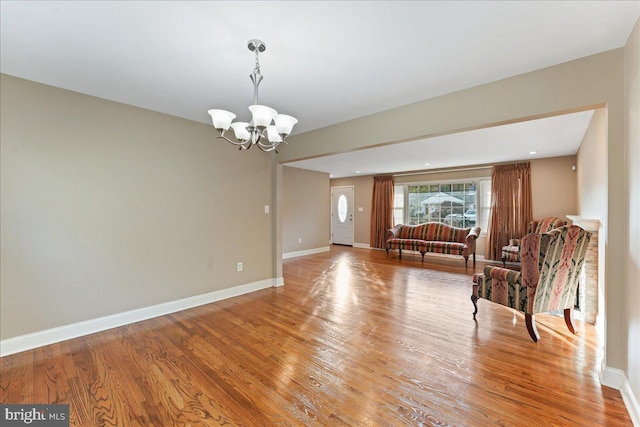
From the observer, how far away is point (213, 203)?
147 inches

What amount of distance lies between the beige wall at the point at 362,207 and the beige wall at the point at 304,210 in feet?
3.49

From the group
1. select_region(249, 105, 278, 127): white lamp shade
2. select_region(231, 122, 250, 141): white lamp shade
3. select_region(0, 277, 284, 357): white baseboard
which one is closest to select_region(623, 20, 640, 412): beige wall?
select_region(249, 105, 278, 127): white lamp shade

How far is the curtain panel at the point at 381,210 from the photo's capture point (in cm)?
803

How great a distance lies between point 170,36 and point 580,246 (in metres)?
3.98

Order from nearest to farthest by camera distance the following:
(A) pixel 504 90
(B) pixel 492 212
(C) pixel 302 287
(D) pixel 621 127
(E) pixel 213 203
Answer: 1. (D) pixel 621 127
2. (A) pixel 504 90
3. (E) pixel 213 203
4. (C) pixel 302 287
5. (B) pixel 492 212

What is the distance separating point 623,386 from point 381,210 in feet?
21.2

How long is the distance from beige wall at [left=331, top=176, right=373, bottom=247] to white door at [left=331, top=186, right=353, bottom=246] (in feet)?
0.52

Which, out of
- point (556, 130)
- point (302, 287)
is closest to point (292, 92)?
point (302, 287)

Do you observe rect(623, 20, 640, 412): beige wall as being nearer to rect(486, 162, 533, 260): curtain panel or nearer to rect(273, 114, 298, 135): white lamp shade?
rect(273, 114, 298, 135): white lamp shade

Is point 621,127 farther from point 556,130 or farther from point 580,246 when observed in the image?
point 556,130

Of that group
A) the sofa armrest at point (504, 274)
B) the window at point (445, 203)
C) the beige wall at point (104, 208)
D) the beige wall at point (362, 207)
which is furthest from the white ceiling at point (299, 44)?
the beige wall at point (362, 207)

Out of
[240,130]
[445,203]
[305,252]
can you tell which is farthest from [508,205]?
[240,130]

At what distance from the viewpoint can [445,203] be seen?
24.0 feet

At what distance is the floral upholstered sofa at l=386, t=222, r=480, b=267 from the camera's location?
6011 millimetres
